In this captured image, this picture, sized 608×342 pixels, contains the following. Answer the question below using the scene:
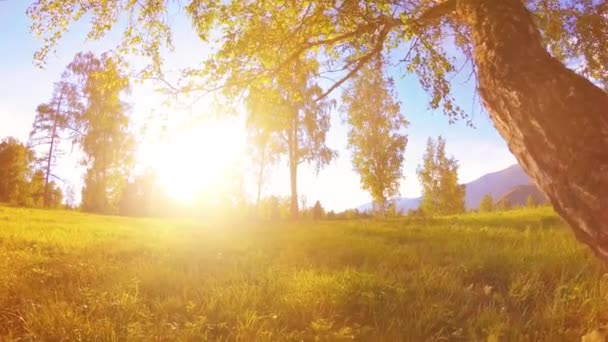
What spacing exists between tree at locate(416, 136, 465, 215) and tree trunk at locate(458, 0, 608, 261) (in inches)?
2129

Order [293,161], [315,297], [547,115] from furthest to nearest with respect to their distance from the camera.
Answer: [293,161], [315,297], [547,115]

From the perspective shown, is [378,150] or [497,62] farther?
[378,150]

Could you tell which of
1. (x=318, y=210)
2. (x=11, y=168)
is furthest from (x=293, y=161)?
(x=11, y=168)

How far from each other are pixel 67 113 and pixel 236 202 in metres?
21.3

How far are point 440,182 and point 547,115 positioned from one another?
57647mm

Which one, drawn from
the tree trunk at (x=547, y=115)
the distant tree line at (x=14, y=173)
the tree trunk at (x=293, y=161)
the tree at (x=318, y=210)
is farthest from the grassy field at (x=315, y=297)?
the distant tree line at (x=14, y=173)

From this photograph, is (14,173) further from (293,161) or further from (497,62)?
(497,62)

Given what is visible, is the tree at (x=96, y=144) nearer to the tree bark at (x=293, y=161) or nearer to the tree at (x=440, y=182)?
the tree bark at (x=293, y=161)

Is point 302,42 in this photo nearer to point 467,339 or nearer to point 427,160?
point 467,339

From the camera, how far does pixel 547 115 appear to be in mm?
3594

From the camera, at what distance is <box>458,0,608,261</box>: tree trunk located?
3.24 meters

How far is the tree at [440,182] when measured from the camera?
57094 mm

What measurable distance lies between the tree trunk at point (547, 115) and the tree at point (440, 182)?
54082 mm

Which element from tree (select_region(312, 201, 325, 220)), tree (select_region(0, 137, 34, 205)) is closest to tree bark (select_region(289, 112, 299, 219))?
tree (select_region(312, 201, 325, 220))
